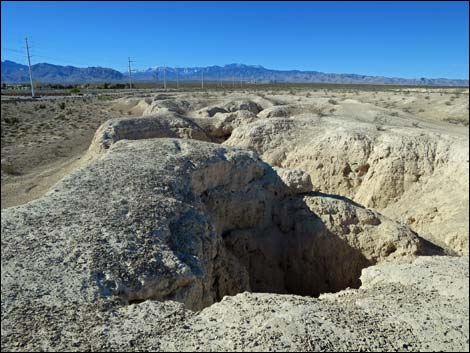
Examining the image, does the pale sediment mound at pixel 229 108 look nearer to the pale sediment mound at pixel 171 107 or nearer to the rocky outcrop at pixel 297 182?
the pale sediment mound at pixel 171 107

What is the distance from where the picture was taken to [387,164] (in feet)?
48.4

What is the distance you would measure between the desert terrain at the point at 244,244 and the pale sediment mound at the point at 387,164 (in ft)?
0.16

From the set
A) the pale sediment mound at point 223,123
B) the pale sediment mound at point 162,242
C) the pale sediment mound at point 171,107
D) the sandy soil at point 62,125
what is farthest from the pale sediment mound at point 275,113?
the pale sediment mound at point 162,242

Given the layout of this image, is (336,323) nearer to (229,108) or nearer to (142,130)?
(142,130)

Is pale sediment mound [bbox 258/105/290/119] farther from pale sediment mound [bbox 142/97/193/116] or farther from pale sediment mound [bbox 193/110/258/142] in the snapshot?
pale sediment mound [bbox 142/97/193/116]

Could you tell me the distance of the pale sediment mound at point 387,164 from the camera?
13.0m

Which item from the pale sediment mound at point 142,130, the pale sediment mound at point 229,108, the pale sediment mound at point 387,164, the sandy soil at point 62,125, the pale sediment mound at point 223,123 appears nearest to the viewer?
the pale sediment mound at point 387,164

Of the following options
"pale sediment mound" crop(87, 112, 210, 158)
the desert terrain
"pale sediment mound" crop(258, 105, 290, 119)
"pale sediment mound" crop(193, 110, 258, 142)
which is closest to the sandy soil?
the desert terrain

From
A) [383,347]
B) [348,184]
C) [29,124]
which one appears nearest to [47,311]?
[383,347]

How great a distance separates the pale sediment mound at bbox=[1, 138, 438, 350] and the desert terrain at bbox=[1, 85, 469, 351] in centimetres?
3

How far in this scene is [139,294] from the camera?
5.27 m

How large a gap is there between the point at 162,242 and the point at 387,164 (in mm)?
10923

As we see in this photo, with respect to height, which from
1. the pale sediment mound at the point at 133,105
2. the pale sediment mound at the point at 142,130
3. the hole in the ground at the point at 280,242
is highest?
the pale sediment mound at the point at 142,130

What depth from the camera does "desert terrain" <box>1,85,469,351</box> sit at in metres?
4.54
